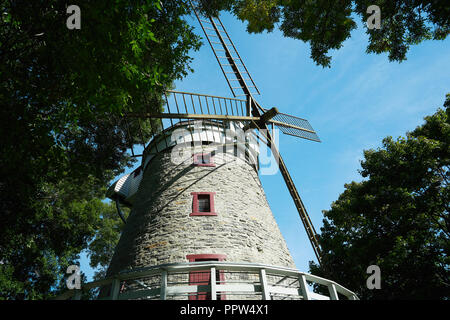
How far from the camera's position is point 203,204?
9.90m

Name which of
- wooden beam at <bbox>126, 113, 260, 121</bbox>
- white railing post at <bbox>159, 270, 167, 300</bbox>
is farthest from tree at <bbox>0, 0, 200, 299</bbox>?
white railing post at <bbox>159, 270, 167, 300</bbox>

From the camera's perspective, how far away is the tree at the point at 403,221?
1091 centimetres

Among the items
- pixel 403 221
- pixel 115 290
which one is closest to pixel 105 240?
pixel 115 290

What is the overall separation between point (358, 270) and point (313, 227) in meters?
2.80

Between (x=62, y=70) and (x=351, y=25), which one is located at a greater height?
(x=351, y=25)

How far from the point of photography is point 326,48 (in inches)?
344

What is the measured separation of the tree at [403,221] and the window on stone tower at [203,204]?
20.0 ft

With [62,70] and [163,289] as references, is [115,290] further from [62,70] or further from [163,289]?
[62,70]

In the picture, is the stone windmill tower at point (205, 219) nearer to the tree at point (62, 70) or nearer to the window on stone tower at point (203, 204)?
the window on stone tower at point (203, 204)

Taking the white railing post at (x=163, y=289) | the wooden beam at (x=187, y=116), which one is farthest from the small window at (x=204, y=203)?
the white railing post at (x=163, y=289)

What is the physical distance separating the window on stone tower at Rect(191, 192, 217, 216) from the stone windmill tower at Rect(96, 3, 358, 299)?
4 cm

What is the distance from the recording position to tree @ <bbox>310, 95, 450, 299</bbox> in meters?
10.9

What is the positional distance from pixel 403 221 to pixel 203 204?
8961 millimetres

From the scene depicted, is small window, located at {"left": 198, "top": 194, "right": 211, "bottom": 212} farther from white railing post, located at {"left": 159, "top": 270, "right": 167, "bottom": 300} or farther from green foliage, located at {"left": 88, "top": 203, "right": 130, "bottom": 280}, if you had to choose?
green foliage, located at {"left": 88, "top": 203, "right": 130, "bottom": 280}
